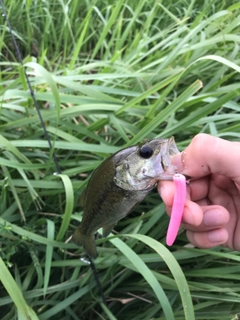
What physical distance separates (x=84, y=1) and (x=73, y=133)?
121cm

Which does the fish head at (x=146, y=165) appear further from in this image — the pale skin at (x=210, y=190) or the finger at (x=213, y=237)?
the finger at (x=213, y=237)

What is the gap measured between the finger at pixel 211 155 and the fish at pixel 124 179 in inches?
2.1

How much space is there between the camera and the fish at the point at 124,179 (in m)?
0.88

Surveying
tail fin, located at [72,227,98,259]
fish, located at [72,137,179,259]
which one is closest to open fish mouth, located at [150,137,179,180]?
fish, located at [72,137,179,259]

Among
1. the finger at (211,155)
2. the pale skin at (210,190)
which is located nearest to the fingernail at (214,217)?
the pale skin at (210,190)

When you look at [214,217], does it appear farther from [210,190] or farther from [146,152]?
[146,152]

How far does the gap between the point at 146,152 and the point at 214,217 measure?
0.98ft

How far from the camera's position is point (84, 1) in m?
2.46

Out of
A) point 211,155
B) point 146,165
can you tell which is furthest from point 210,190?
point 146,165

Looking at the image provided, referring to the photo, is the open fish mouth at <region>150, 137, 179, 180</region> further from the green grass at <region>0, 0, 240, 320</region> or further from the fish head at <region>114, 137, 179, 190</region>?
the green grass at <region>0, 0, 240, 320</region>

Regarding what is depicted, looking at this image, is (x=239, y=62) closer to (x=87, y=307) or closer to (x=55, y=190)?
(x=55, y=190)

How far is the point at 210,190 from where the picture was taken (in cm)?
121

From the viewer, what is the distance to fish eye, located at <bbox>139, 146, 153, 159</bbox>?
89 cm

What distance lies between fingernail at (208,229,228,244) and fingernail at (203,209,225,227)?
61 mm
